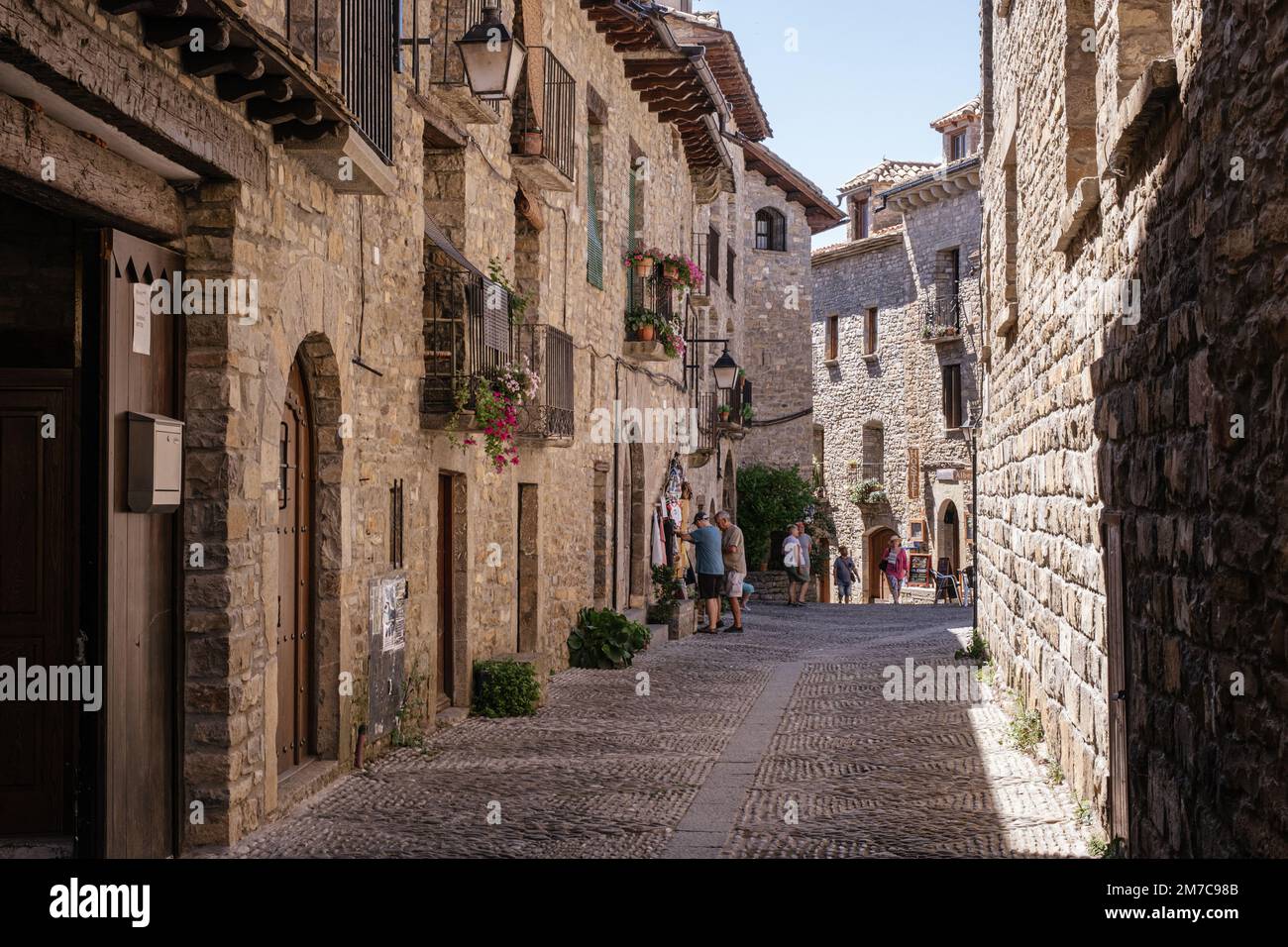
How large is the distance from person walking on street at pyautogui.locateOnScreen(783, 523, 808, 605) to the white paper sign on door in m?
21.1

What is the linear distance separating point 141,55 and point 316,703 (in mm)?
4034

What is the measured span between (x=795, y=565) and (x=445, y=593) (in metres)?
16.4

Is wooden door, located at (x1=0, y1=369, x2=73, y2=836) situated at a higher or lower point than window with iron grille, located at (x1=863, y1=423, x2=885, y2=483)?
lower

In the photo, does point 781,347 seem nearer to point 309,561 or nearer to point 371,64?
point 371,64

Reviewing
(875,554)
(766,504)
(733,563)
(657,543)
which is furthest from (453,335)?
(875,554)

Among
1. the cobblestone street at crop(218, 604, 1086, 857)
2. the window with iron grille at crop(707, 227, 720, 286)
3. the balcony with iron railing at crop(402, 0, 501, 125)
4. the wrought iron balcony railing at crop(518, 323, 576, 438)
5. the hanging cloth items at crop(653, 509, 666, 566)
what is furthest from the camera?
the window with iron grille at crop(707, 227, 720, 286)

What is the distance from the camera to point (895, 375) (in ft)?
127

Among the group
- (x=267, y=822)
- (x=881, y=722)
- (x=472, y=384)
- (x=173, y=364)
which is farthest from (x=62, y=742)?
(x=881, y=722)

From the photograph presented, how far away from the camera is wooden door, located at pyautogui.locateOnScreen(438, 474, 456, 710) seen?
11234mm

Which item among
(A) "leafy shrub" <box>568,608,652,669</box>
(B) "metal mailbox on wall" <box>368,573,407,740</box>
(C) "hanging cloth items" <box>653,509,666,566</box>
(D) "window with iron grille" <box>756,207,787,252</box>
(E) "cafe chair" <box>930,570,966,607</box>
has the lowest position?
(E) "cafe chair" <box>930,570,966,607</box>

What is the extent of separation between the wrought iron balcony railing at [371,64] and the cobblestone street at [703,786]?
3504 mm

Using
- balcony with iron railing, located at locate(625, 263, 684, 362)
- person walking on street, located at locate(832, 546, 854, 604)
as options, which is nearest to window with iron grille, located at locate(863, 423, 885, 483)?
person walking on street, located at locate(832, 546, 854, 604)

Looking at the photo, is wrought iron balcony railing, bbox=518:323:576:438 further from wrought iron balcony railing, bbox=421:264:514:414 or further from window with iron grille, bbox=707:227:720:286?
window with iron grille, bbox=707:227:720:286

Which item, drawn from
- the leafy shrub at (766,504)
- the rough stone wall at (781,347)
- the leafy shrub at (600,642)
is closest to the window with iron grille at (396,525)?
the leafy shrub at (600,642)
